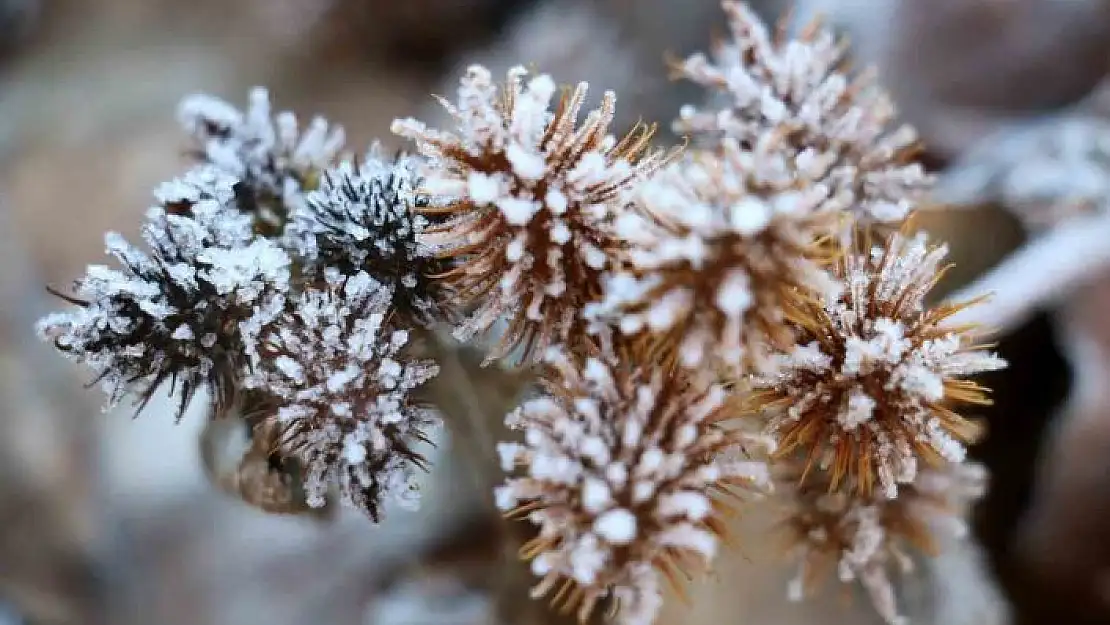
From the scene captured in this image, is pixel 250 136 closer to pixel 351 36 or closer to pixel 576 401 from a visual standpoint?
pixel 576 401

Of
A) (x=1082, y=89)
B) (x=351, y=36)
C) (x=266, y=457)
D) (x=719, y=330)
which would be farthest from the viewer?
(x=351, y=36)

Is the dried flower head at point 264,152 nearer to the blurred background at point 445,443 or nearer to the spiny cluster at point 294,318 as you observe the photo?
the spiny cluster at point 294,318

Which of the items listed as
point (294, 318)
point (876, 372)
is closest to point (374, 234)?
point (294, 318)

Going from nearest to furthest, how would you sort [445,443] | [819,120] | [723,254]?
[723,254] → [819,120] → [445,443]

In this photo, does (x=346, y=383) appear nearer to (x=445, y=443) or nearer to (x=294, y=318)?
(x=294, y=318)

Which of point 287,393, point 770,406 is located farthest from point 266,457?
point 770,406

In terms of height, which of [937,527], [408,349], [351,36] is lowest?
[937,527]

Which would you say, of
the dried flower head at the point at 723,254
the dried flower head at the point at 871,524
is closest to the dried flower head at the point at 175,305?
the dried flower head at the point at 723,254

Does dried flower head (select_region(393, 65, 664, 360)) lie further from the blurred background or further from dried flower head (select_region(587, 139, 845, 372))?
the blurred background
